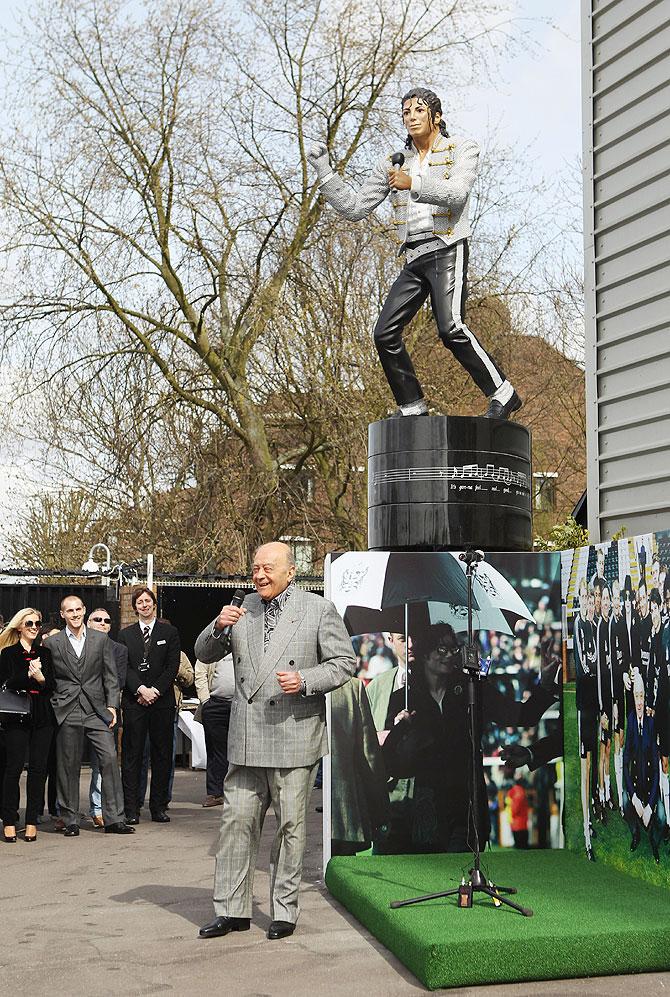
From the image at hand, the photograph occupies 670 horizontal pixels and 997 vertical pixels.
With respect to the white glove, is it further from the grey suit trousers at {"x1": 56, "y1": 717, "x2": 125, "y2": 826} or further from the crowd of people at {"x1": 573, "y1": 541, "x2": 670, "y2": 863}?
the grey suit trousers at {"x1": 56, "y1": 717, "x2": 125, "y2": 826}

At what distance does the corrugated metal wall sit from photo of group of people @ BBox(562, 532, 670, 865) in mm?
453

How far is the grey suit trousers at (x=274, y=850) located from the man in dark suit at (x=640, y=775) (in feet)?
6.01

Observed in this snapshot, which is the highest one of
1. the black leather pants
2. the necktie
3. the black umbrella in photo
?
the black leather pants

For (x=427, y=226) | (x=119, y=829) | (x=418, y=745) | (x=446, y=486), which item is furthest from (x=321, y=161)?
(x=119, y=829)

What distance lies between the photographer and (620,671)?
745 centimetres

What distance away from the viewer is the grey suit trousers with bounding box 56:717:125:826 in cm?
1057

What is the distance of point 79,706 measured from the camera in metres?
10.7

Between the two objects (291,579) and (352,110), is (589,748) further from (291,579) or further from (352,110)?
(352,110)

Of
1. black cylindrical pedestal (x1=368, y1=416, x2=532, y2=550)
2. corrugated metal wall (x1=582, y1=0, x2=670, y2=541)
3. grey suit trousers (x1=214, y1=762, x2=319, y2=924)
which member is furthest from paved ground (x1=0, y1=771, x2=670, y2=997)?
corrugated metal wall (x1=582, y1=0, x2=670, y2=541)

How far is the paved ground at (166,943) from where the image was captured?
577 centimetres

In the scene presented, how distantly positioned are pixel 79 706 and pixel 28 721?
477mm

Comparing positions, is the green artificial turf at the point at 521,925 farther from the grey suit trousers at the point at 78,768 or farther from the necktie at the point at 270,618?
the grey suit trousers at the point at 78,768

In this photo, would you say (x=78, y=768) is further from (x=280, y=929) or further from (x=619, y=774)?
(x=619, y=774)

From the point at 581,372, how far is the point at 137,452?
7874 millimetres
